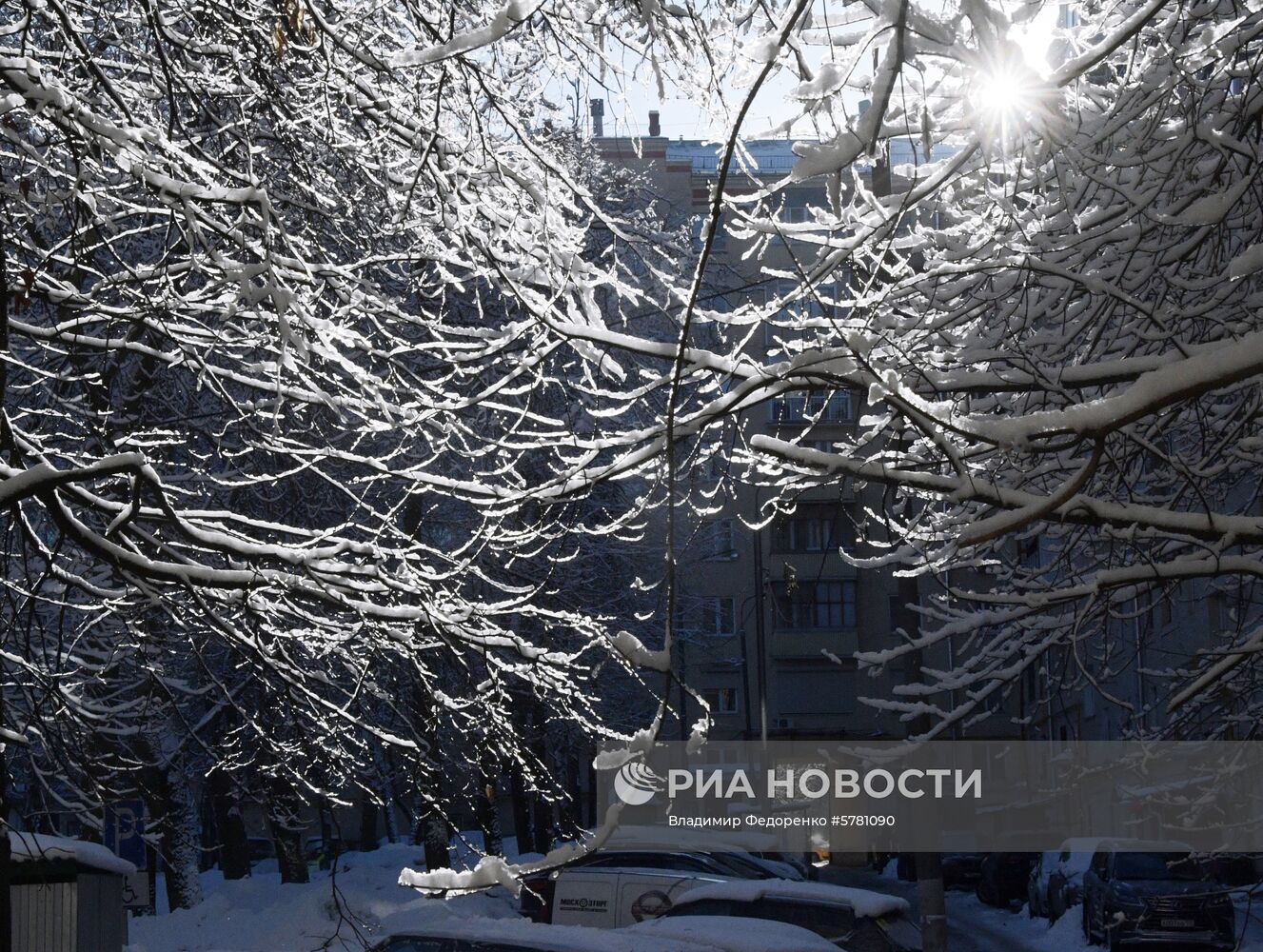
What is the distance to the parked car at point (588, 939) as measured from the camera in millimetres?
8586

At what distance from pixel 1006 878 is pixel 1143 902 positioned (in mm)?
9667

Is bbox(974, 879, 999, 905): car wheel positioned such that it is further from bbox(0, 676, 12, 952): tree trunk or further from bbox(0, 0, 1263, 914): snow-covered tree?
bbox(0, 676, 12, 952): tree trunk

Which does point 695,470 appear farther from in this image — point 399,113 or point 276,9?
→ point 276,9

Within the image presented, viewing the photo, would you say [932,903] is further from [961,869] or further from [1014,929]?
[961,869]

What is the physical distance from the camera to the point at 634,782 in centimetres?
348

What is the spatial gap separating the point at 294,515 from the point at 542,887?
4961 millimetres

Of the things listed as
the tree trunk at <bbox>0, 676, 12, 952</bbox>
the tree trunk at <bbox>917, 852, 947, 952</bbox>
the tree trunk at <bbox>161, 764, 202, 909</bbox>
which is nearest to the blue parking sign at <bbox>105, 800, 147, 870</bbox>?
the tree trunk at <bbox>161, 764, 202, 909</bbox>

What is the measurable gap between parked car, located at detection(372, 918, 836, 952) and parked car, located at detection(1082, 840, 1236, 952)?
24.2 feet

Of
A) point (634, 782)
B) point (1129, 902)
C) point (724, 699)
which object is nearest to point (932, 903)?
point (1129, 902)

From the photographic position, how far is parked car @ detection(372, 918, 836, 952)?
28.2 ft

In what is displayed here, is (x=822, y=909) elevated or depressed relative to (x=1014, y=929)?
elevated

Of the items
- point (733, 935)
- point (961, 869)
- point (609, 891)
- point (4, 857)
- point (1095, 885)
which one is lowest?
point (961, 869)

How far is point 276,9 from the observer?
16.8 feet

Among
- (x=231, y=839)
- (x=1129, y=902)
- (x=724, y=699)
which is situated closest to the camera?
(x=1129, y=902)
